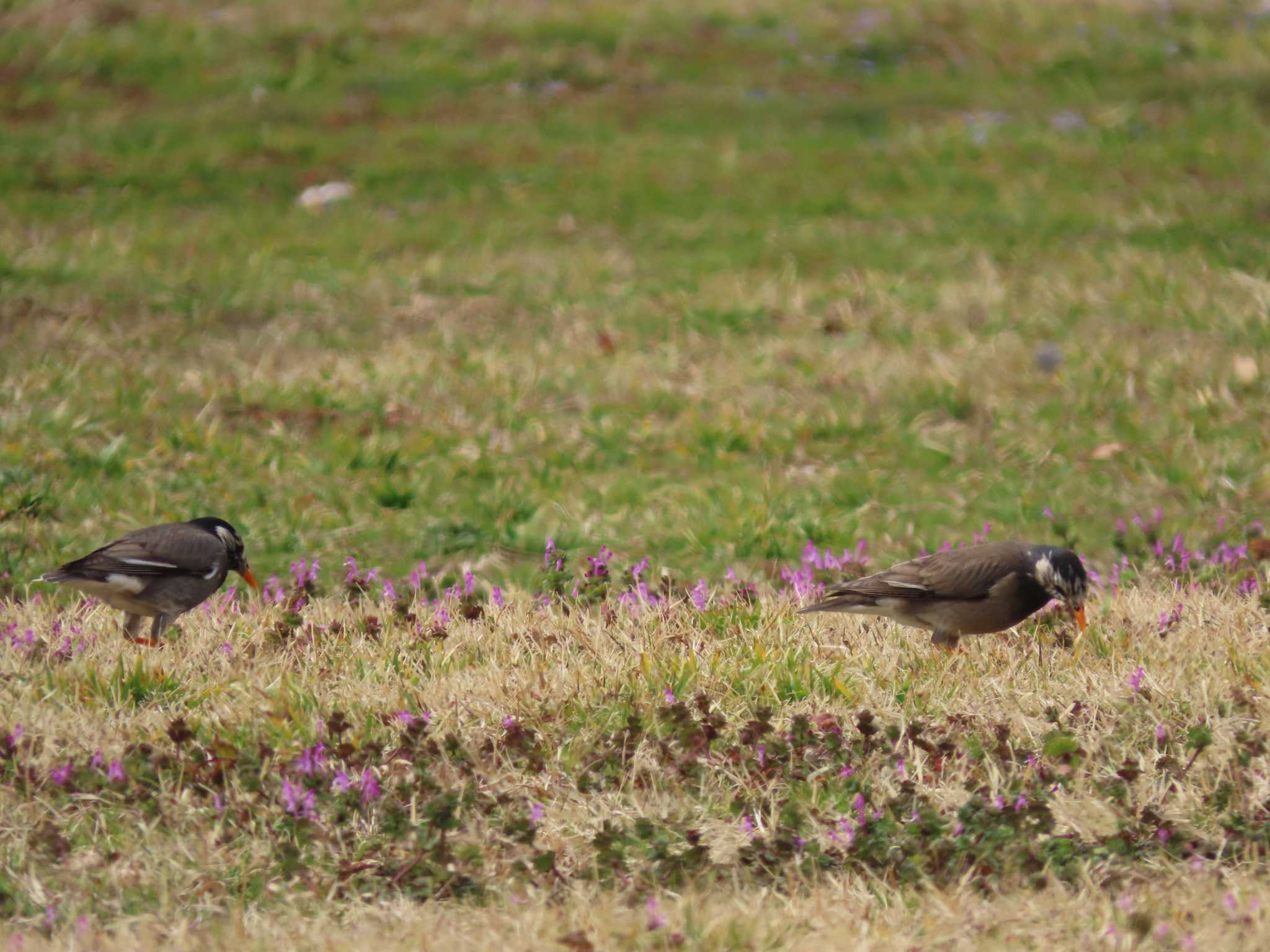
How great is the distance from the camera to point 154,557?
642cm

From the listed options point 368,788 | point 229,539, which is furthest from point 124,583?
point 368,788

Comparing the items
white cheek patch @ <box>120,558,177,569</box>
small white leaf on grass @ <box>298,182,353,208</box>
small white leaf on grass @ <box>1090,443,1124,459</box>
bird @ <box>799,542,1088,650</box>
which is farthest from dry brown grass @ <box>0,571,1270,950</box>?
small white leaf on grass @ <box>298,182,353,208</box>

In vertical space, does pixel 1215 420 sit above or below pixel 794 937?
below

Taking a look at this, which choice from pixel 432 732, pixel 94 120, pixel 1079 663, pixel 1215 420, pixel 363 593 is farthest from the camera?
pixel 94 120

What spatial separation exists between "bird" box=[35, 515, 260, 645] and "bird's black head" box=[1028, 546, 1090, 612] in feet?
11.4

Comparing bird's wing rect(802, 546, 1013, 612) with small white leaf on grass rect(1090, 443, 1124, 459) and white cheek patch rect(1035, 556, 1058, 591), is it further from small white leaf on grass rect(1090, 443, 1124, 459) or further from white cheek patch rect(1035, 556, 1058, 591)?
small white leaf on grass rect(1090, 443, 1124, 459)

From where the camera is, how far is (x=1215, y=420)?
9727 millimetres

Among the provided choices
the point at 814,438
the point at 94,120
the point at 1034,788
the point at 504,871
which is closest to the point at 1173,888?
the point at 1034,788

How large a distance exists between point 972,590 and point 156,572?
134 inches

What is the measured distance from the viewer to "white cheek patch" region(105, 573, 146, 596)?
20.9 feet

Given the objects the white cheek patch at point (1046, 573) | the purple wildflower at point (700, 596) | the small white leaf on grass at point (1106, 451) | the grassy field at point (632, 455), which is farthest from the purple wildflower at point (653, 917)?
the small white leaf on grass at point (1106, 451)

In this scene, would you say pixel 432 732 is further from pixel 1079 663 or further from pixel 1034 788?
pixel 1079 663

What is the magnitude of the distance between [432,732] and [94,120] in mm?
12984

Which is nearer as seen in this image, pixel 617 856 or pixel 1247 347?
pixel 617 856
